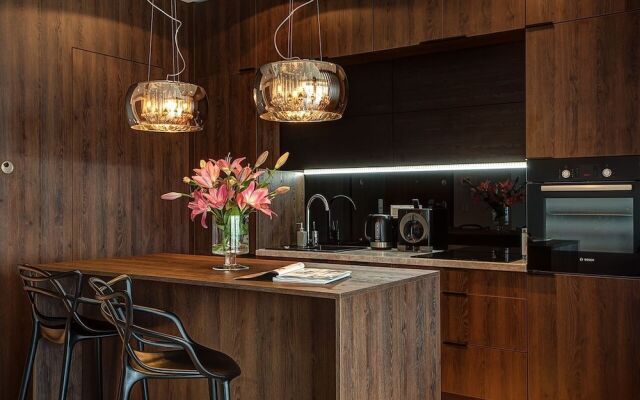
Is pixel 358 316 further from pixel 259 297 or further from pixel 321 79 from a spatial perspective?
pixel 321 79

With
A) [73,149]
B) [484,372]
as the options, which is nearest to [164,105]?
[73,149]

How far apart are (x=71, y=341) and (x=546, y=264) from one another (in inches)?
96.9

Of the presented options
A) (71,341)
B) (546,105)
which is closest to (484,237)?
(546,105)

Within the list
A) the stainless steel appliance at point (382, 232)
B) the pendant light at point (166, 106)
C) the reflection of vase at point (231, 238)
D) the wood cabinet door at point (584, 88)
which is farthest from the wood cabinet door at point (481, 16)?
the reflection of vase at point (231, 238)

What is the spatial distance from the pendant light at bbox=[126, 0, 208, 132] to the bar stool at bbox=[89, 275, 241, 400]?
2.95 ft

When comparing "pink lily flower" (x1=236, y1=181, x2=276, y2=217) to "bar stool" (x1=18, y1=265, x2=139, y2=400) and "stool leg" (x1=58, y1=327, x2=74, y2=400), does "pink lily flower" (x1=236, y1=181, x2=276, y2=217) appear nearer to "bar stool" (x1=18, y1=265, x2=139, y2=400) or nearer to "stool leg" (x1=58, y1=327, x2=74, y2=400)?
"bar stool" (x1=18, y1=265, x2=139, y2=400)

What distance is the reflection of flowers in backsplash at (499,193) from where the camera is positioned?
4.24 meters

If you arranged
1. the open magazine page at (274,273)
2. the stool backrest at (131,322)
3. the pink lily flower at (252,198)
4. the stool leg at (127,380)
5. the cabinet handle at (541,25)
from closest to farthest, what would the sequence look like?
the stool backrest at (131,322)
the stool leg at (127,380)
the open magazine page at (274,273)
the pink lily flower at (252,198)
the cabinet handle at (541,25)

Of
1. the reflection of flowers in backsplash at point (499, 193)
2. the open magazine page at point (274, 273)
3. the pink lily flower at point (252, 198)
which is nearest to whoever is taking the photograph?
the open magazine page at point (274, 273)

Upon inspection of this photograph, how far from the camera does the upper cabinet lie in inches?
132

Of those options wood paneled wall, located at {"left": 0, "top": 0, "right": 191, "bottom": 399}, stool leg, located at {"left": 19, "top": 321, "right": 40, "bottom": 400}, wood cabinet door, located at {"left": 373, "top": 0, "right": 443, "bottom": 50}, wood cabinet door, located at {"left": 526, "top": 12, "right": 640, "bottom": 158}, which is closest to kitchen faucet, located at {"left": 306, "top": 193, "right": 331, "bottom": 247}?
wood paneled wall, located at {"left": 0, "top": 0, "right": 191, "bottom": 399}

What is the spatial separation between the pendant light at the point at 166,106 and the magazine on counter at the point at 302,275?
0.88 meters

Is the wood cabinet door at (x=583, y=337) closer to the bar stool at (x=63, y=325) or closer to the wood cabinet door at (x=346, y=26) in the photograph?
the wood cabinet door at (x=346, y=26)

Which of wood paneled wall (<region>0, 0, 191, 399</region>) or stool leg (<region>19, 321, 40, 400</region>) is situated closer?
stool leg (<region>19, 321, 40, 400</region>)
